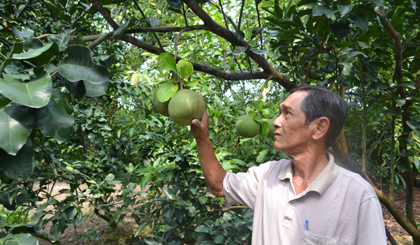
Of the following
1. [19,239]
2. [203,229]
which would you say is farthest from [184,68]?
[203,229]

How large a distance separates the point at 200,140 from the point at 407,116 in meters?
1.45

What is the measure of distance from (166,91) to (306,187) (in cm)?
70

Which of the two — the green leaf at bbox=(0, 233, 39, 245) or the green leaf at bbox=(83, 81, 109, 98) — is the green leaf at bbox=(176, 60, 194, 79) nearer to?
the green leaf at bbox=(83, 81, 109, 98)

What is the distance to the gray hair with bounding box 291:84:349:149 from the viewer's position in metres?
1.22

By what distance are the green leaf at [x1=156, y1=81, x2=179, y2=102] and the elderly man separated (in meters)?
0.17

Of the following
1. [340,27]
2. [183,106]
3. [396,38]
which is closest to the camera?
[183,106]

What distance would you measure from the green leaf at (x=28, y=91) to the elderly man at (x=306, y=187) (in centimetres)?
61

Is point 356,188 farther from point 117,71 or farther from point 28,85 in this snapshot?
point 117,71

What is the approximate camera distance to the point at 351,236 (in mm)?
1021

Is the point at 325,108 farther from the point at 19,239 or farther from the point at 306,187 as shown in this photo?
the point at 19,239

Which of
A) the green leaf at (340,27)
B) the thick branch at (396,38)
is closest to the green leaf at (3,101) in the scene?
the green leaf at (340,27)

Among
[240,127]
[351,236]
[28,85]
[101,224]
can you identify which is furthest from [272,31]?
[101,224]

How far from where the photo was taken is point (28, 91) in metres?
0.69

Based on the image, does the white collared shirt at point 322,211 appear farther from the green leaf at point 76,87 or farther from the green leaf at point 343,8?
the green leaf at point 76,87
